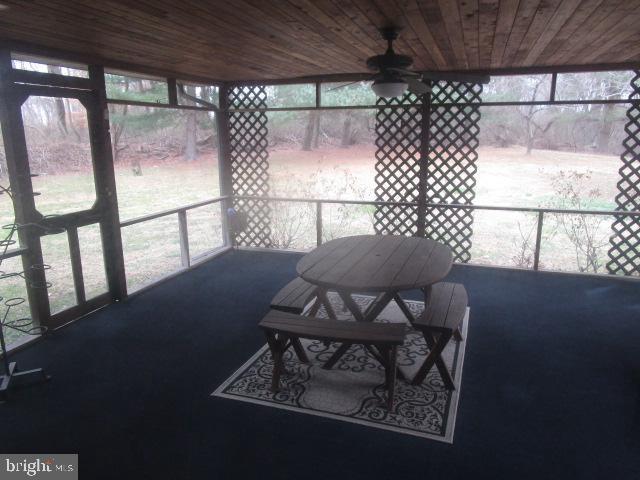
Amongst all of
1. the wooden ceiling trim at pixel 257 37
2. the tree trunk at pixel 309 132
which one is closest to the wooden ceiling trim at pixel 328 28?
the wooden ceiling trim at pixel 257 37

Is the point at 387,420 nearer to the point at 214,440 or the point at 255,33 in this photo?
the point at 214,440

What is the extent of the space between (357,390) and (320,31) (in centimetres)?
219

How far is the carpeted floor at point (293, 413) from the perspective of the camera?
199 centimetres

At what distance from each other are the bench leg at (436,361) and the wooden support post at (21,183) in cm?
251

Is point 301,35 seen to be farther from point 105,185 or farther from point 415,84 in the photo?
point 105,185

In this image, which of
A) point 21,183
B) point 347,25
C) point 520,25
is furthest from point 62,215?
point 520,25

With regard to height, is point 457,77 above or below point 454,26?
below

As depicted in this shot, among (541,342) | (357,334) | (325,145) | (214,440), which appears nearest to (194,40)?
(357,334)

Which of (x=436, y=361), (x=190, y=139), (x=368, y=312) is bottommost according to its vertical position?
(x=436, y=361)

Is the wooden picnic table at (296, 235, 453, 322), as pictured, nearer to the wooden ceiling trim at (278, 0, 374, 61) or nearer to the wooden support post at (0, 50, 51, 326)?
the wooden ceiling trim at (278, 0, 374, 61)

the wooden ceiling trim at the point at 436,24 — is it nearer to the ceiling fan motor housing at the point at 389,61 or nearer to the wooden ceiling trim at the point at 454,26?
the wooden ceiling trim at the point at 454,26

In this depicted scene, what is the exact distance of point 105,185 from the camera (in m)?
3.80

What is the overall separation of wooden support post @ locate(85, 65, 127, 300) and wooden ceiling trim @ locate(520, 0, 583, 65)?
330cm

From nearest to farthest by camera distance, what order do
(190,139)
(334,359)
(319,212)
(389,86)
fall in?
(334,359), (389,86), (319,212), (190,139)
